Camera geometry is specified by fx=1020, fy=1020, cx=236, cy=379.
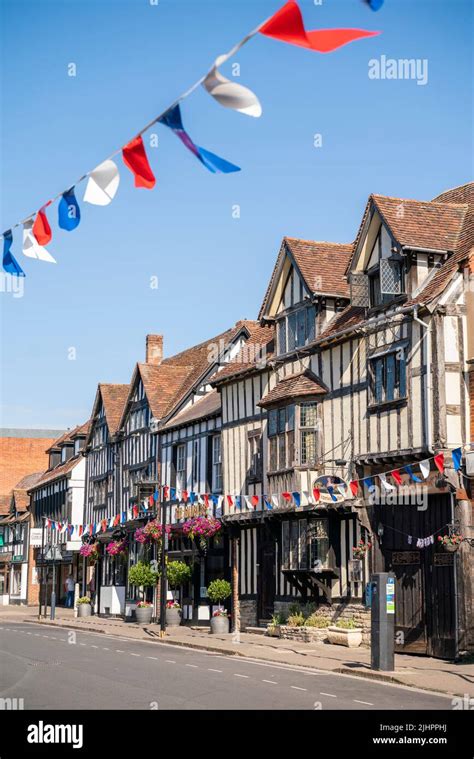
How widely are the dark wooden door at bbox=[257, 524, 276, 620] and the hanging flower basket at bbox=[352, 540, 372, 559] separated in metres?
4.87

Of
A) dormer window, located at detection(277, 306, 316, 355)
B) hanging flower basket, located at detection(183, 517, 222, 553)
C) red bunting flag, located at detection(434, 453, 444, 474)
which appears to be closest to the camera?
red bunting flag, located at detection(434, 453, 444, 474)

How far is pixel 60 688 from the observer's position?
15312mm

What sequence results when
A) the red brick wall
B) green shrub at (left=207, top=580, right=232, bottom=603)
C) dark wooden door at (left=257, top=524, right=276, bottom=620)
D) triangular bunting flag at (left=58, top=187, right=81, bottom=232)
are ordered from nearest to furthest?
triangular bunting flag at (left=58, top=187, right=81, bottom=232) → dark wooden door at (left=257, top=524, right=276, bottom=620) → green shrub at (left=207, top=580, right=232, bottom=603) → the red brick wall

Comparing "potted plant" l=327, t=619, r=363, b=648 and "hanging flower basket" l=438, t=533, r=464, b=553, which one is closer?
"hanging flower basket" l=438, t=533, r=464, b=553

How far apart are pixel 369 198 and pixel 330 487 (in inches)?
276

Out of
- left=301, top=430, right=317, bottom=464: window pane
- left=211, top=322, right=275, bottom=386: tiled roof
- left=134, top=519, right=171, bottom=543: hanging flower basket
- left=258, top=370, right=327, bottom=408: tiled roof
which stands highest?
left=211, top=322, right=275, bottom=386: tiled roof

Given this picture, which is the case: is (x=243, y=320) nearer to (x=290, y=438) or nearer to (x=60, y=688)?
(x=290, y=438)

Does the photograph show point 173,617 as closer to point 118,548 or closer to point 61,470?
point 118,548

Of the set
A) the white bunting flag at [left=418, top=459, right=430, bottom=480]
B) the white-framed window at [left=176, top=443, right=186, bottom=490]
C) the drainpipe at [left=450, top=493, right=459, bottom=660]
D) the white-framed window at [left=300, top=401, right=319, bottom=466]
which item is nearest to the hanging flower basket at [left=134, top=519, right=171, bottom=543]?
the white-framed window at [left=176, top=443, right=186, bottom=490]

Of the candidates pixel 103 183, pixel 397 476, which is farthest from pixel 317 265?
pixel 103 183

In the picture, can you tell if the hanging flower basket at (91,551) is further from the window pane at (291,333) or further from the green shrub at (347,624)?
the green shrub at (347,624)

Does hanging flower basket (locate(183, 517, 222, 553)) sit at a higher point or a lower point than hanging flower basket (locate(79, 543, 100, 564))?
higher

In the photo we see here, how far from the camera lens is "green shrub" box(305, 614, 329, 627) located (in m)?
25.3

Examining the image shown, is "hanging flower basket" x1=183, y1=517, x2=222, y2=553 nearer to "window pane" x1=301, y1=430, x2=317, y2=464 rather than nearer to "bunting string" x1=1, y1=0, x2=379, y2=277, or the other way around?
"window pane" x1=301, y1=430, x2=317, y2=464
